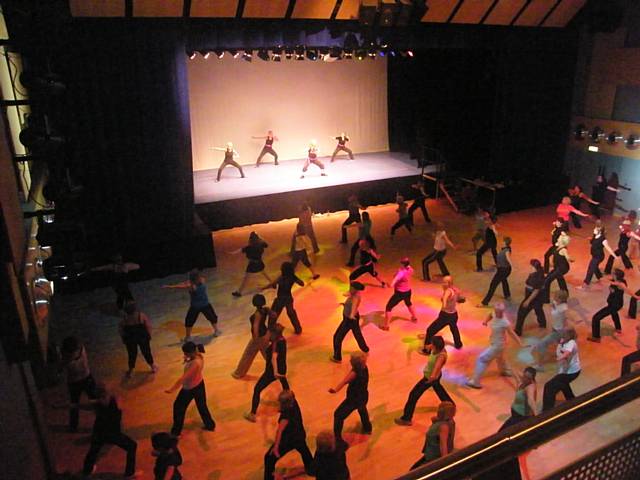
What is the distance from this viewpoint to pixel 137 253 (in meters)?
9.96

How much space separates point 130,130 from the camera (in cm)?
974

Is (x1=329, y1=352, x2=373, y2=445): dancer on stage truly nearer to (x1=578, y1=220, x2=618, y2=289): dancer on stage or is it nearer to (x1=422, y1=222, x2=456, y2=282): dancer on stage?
(x1=422, y1=222, x2=456, y2=282): dancer on stage

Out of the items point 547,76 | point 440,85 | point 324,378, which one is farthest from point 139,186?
point 547,76

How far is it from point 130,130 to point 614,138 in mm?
11179

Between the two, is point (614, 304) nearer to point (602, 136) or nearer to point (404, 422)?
point (404, 422)

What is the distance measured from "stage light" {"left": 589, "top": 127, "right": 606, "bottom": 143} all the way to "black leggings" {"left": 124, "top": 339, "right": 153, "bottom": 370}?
1213 centimetres

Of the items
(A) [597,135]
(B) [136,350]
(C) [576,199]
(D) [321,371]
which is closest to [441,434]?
(D) [321,371]

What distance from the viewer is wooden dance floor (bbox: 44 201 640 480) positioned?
18.6 ft

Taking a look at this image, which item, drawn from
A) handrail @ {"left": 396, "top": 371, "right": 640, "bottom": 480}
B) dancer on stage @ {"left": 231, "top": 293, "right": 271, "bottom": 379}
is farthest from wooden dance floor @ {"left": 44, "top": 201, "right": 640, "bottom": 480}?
handrail @ {"left": 396, "top": 371, "right": 640, "bottom": 480}

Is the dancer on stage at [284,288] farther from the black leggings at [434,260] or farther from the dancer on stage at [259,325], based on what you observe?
the black leggings at [434,260]

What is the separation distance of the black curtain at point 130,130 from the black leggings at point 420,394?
5.91 metres

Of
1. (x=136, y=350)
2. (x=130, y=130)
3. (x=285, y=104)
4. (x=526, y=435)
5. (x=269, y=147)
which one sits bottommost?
(x=136, y=350)

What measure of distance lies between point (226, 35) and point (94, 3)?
245cm

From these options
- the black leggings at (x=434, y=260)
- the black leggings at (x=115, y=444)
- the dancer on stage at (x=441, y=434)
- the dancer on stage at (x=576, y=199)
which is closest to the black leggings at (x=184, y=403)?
the black leggings at (x=115, y=444)
